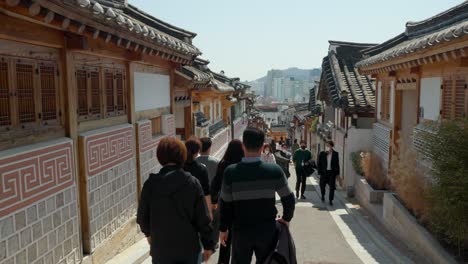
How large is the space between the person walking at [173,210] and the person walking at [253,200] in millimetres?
362

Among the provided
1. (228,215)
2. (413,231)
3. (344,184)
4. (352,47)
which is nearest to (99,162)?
(228,215)

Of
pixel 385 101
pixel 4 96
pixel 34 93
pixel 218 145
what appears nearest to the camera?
pixel 4 96

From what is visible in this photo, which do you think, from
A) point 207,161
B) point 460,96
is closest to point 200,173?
point 207,161

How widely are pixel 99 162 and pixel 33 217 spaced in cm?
192

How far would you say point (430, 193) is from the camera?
7168 mm

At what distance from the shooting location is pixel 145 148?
9.12m

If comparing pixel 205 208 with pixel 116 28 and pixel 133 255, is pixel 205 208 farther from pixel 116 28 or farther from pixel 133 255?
pixel 133 255

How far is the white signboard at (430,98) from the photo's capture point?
30.7ft

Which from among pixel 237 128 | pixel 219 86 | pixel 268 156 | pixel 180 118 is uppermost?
pixel 219 86

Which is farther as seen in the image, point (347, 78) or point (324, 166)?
point (347, 78)

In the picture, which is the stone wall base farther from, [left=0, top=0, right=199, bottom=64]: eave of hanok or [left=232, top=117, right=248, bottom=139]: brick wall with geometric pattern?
[left=232, top=117, right=248, bottom=139]: brick wall with geometric pattern

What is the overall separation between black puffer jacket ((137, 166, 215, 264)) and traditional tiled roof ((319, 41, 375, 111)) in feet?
42.5

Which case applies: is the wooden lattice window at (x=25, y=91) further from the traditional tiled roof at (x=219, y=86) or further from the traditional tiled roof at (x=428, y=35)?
the traditional tiled roof at (x=219, y=86)

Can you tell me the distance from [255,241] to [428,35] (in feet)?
26.9
